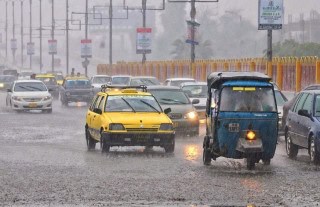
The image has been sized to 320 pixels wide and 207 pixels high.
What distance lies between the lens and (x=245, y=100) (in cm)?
1838

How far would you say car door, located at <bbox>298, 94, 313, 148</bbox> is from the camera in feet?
64.4

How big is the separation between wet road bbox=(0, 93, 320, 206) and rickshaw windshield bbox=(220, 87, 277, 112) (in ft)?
3.70

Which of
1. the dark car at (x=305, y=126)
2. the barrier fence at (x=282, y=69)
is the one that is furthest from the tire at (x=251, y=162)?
the barrier fence at (x=282, y=69)

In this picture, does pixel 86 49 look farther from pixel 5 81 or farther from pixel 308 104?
pixel 308 104

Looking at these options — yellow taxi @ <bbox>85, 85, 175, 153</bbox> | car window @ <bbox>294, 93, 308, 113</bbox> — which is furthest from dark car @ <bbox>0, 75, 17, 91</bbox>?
car window @ <bbox>294, 93, 308, 113</bbox>

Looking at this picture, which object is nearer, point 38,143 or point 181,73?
point 38,143

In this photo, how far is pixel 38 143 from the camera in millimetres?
25094

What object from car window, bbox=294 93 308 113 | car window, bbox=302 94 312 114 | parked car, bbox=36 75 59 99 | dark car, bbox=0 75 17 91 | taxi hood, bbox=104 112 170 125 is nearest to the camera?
car window, bbox=302 94 312 114

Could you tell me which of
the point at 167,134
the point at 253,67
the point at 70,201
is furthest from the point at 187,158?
the point at 253,67

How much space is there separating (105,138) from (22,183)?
5735 mm

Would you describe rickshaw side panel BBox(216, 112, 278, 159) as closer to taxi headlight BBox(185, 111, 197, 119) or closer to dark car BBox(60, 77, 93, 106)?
taxi headlight BBox(185, 111, 197, 119)

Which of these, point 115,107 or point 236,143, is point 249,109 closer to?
point 236,143

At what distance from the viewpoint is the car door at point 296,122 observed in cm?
2039

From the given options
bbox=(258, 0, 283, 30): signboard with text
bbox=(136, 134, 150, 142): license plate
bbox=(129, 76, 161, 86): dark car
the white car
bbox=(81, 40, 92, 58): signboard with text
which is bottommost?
the white car
